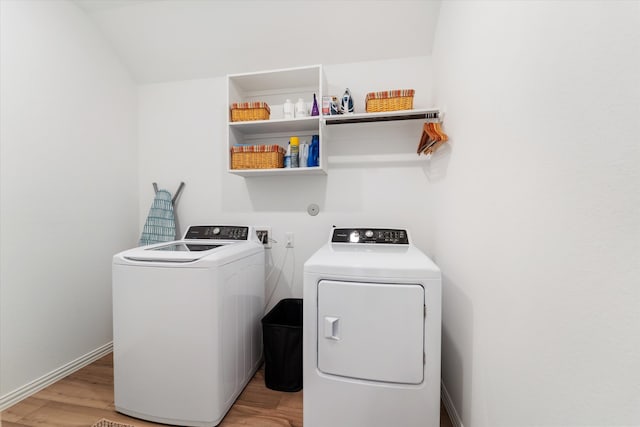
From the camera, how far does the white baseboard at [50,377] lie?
146cm

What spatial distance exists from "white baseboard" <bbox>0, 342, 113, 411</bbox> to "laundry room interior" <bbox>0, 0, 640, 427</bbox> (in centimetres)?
1

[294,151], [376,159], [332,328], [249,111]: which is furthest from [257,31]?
[332,328]

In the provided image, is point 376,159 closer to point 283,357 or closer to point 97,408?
point 283,357

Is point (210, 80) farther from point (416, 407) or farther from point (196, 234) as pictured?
point (416, 407)

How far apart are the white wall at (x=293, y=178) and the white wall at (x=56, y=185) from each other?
0.33 meters

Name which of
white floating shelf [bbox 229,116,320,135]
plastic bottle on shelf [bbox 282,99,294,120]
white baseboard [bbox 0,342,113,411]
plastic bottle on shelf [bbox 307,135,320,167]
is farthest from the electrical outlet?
white baseboard [bbox 0,342,113,411]

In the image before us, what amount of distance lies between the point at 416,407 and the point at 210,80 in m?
2.66

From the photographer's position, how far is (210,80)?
7.41ft

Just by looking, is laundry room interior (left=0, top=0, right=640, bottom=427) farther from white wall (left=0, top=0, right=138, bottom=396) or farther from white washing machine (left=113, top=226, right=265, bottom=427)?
white washing machine (left=113, top=226, right=265, bottom=427)

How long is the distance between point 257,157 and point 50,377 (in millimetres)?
1946

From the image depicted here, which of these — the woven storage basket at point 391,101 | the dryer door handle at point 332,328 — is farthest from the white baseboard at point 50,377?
the woven storage basket at point 391,101

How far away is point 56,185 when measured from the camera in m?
1.72

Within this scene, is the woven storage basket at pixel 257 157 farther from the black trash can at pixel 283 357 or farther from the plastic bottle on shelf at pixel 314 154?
the black trash can at pixel 283 357

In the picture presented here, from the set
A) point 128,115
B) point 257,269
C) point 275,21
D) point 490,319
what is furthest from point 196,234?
point 490,319
